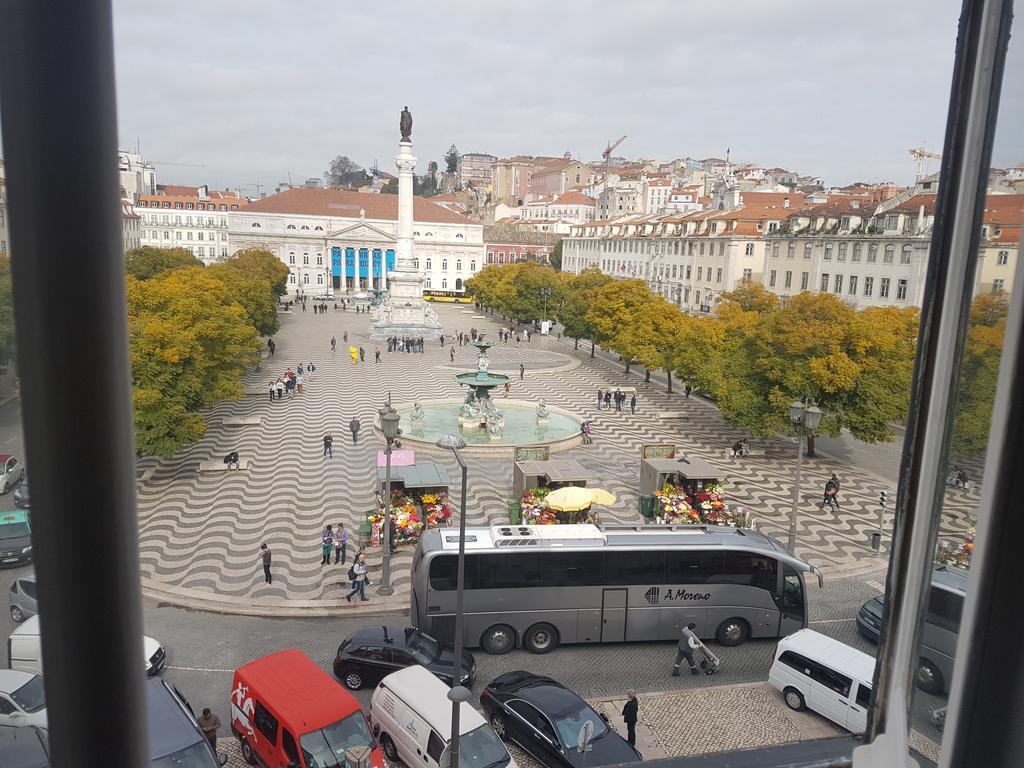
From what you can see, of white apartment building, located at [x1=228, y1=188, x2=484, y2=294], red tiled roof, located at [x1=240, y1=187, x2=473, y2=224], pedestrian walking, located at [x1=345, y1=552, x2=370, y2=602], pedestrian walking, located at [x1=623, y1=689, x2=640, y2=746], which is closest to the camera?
pedestrian walking, located at [x1=623, y1=689, x2=640, y2=746]

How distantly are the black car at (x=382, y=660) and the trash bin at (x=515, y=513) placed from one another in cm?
413

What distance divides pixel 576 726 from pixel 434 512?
612 cm

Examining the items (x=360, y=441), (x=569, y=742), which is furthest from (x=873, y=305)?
(x=569, y=742)

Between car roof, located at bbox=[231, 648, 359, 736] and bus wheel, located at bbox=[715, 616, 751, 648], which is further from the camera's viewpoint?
bus wheel, located at bbox=[715, 616, 751, 648]

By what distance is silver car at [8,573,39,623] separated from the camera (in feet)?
2.37

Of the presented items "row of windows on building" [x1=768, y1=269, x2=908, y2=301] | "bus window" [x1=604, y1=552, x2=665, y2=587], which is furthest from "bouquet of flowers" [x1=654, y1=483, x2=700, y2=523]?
"row of windows on building" [x1=768, y1=269, x2=908, y2=301]

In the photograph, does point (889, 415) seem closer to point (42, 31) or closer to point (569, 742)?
point (569, 742)

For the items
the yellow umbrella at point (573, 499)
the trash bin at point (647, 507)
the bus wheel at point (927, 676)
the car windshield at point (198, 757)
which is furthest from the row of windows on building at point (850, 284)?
the bus wheel at point (927, 676)

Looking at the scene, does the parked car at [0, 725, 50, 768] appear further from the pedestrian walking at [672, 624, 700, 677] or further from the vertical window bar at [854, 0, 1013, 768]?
the pedestrian walking at [672, 624, 700, 677]

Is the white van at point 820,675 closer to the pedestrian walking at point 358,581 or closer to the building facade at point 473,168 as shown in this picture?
the pedestrian walking at point 358,581

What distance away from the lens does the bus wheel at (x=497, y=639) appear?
949 cm

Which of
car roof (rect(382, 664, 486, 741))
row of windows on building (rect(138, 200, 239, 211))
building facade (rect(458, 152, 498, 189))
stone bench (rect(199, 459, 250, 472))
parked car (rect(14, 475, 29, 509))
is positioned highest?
building facade (rect(458, 152, 498, 189))

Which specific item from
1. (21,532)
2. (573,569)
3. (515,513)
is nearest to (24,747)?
(21,532)

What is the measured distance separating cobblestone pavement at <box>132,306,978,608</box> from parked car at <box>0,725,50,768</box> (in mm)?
5316
